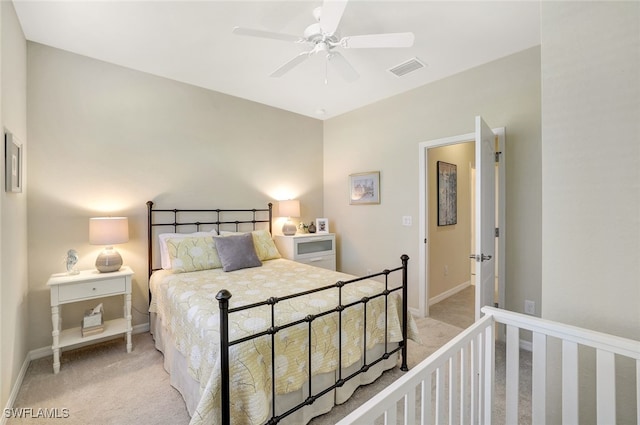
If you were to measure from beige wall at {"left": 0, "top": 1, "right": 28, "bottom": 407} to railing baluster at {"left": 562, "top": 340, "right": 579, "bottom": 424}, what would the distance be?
2960 millimetres

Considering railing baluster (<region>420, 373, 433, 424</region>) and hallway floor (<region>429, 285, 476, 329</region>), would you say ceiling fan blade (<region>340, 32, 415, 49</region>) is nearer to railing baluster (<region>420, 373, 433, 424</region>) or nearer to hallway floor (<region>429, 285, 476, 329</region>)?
railing baluster (<region>420, 373, 433, 424</region>)

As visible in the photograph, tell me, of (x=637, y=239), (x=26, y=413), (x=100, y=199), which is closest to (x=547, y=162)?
(x=637, y=239)

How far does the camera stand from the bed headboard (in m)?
3.07

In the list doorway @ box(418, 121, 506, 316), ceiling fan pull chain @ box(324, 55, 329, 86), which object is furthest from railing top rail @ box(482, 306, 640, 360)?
ceiling fan pull chain @ box(324, 55, 329, 86)

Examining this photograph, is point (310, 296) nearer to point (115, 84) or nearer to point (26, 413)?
point (26, 413)

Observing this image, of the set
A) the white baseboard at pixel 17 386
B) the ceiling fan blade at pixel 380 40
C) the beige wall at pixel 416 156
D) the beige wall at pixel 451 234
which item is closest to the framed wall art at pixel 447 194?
the beige wall at pixel 451 234

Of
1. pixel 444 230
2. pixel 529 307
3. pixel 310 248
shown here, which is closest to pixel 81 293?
pixel 310 248

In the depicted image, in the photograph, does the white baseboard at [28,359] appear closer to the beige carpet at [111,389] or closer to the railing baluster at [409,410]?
the beige carpet at [111,389]

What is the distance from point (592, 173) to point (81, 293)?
11.5 feet

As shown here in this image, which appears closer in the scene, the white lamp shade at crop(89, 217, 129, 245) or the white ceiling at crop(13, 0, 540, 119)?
the white ceiling at crop(13, 0, 540, 119)

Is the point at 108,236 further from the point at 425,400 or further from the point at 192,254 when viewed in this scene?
the point at 425,400

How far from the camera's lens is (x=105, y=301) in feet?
9.26

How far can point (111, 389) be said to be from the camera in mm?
2076

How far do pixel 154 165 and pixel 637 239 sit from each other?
147 inches
